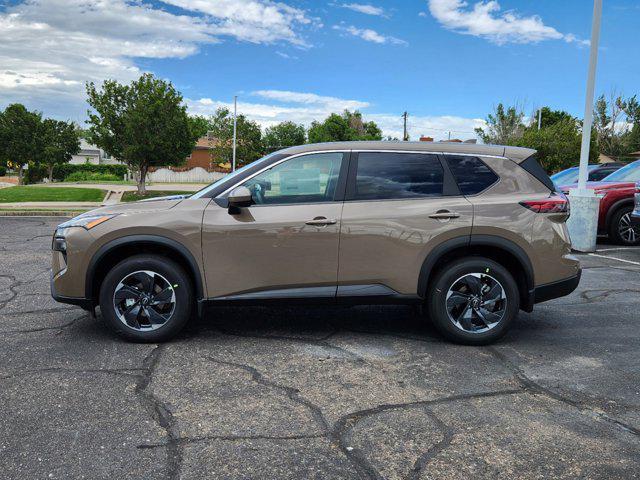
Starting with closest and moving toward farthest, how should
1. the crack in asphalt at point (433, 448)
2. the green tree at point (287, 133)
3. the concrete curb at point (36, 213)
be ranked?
the crack in asphalt at point (433, 448) → the concrete curb at point (36, 213) → the green tree at point (287, 133)

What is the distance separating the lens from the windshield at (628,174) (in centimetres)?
1191

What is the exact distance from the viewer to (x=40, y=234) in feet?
40.5

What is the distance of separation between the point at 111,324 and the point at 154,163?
957 inches

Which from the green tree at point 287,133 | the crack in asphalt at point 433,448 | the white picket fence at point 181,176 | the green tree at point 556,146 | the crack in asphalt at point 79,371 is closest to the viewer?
the crack in asphalt at point 433,448

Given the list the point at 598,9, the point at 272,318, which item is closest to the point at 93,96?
A: the point at 598,9

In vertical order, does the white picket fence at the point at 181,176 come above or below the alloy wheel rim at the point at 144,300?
above

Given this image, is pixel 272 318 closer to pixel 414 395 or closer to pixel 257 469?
pixel 414 395

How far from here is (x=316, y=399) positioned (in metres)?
3.79

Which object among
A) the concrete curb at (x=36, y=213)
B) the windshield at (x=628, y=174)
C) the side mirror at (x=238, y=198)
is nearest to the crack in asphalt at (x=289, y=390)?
the side mirror at (x=238, y=198)

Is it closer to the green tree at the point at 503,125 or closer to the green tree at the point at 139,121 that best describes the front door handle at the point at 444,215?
the green tree at the point at 139,121

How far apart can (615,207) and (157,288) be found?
10.1m

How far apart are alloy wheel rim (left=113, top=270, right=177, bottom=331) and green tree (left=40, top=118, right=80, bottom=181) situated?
177 ft

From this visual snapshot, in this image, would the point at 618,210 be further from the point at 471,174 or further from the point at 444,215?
the point at 444,215

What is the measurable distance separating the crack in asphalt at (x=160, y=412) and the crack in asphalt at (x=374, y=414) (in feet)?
2.87
